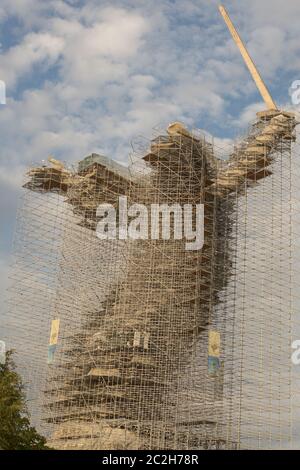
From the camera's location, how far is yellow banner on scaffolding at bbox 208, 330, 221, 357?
44.3 metres

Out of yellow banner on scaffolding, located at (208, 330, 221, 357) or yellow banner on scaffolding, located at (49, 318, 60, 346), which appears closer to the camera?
yellow banner on scaffolding, located at (208, 330, 221, 357)

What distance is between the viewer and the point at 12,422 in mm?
28781

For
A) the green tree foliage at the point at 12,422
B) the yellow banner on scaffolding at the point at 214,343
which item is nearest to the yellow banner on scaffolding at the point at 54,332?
the yellow banner on scaffolding at the point at 214,343

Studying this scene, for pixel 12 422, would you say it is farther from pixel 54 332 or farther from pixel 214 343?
pixel 214 343

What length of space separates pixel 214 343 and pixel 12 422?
59.3 ft

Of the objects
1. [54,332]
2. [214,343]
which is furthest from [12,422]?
[214,343]

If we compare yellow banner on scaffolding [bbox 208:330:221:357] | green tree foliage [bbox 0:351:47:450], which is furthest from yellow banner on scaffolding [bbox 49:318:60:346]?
green tree foliage [bbox 0:351:47:450]

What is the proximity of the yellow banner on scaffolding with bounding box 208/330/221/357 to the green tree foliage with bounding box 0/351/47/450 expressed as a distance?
1609 centimetres

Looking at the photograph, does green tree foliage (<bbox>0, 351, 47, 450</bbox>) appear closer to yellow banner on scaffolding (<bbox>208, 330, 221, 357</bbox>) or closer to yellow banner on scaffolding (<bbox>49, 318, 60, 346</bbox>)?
yellow banner on scaffolding (<bbox>49, 318, 60, 346</bbox>)

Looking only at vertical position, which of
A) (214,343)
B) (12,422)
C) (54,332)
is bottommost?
(12,422)
